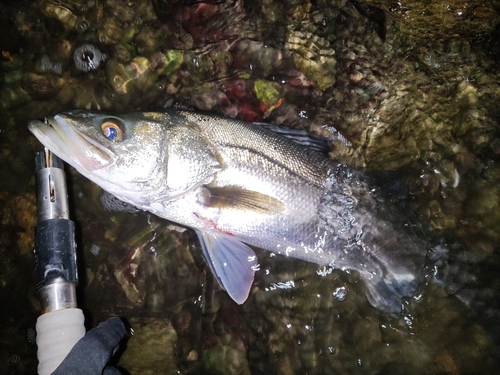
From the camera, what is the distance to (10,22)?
305cm

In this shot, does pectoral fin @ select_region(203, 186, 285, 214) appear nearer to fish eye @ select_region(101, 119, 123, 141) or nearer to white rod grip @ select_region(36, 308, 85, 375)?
fish eye @ select_region(101, 119, 123, 141)

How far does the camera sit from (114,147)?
260cm

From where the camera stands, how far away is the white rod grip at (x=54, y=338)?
7.16ft

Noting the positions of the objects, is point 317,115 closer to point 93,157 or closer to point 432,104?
point 432,104

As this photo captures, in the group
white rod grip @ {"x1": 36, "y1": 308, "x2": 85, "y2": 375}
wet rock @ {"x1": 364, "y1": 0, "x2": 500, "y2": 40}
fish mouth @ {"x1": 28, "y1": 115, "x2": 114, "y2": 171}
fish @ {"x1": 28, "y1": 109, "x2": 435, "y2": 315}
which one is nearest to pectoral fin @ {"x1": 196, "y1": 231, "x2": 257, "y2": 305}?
fish @ {"x1": 28, "y1": 109, "x2": 435, "y2": 315}

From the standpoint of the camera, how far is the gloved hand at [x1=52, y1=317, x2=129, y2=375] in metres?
2.08

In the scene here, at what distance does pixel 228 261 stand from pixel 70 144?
4.98 ft

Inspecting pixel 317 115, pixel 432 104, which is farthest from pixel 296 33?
pixel 432 104

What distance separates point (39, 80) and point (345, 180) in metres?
2.83

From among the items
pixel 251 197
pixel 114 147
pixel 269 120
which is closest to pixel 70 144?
pixel 114 147

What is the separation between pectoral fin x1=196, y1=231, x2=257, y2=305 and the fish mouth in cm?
103

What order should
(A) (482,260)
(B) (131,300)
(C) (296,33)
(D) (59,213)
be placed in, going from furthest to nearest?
(C) (296,33), (B) (131,300), (A) (482,260), (D) (59,213)

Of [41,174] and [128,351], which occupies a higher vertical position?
[41,174]

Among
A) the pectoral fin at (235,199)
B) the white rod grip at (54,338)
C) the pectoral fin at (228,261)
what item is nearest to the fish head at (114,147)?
the pectoral fin at (235,199)
